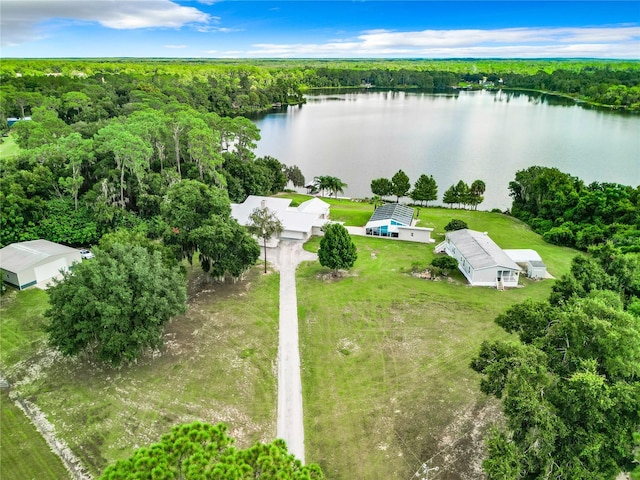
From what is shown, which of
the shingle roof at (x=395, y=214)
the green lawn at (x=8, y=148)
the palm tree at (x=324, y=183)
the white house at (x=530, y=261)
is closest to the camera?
the white house at (x=530, y=261)

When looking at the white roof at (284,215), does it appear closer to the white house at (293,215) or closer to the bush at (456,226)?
the white house at (293,215)

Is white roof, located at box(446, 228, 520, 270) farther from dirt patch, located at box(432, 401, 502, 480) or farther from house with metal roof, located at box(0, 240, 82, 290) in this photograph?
house with metal roof, located at box(0, 240, 82, 290)

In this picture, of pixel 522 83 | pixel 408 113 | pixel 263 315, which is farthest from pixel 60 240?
pixel 522 83

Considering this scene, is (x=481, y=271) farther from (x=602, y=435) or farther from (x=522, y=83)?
(x=522, y=83)

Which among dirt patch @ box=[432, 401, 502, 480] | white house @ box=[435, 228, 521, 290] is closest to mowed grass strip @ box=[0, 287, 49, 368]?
dirt patch @ box=[432, 401, 502, 480]

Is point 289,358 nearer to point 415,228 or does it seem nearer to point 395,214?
point 415,228

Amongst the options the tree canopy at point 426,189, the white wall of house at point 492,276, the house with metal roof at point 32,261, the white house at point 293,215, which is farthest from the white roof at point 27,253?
the tree canopy at point 426,189
